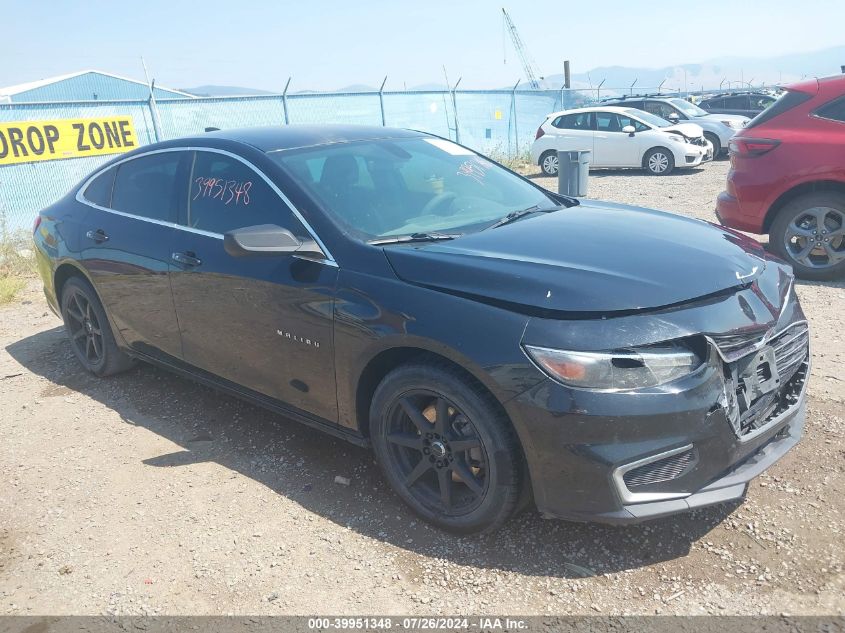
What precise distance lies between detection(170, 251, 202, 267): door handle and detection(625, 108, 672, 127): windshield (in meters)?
14.0

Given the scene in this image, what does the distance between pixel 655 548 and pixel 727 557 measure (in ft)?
0.89

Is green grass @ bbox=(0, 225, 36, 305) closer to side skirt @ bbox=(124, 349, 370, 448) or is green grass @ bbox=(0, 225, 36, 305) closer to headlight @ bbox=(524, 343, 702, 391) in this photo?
side skirt @ bbox=(124, 349, 370, 448)

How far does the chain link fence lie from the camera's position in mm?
10695

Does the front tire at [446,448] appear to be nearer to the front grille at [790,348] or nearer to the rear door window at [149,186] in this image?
the front grille at [790,348]

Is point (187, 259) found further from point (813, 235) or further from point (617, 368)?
point (813, 235)

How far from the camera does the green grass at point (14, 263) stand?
7.72 m

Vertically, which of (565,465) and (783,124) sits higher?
(783,124)

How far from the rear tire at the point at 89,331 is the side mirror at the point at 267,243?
6.90 feet

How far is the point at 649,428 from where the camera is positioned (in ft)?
7.99

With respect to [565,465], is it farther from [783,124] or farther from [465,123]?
[465,123]

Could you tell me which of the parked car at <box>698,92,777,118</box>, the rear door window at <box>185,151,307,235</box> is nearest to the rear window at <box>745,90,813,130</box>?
the rear door window at <box>185,151,307,235</box>

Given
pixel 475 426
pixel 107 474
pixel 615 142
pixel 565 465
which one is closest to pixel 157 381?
pixel 107 474

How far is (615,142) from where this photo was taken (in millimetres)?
15836

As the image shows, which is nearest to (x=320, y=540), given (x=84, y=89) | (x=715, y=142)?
(x=715, y=142)
